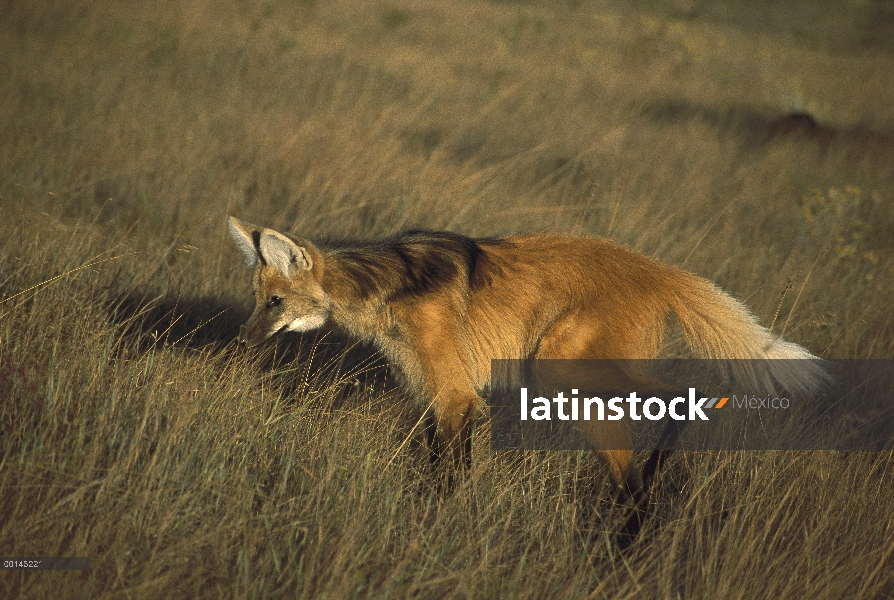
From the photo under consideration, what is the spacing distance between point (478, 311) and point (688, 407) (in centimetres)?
118

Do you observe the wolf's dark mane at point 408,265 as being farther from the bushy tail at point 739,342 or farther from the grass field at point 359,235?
the bushy tail at point 739,342

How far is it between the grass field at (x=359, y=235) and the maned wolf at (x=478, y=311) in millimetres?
326

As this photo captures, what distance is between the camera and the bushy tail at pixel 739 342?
10.7ft

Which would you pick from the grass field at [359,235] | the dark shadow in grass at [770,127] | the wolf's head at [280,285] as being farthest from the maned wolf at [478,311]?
the dark shadow in grass at [770,127]

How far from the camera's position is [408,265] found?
340 cm

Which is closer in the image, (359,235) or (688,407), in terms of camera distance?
(688,407)

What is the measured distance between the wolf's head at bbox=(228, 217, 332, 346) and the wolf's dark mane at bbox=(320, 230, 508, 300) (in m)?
0.16

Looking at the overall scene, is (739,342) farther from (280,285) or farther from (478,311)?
(280,285)

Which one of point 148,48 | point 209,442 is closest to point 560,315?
point 209,442

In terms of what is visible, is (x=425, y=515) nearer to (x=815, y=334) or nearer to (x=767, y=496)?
(x=767, y=496)

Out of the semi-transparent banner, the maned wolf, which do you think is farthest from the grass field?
the maned wolf

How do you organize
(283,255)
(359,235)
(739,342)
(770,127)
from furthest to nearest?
(770,127) < (359,235) < (739,342) < (283,255)

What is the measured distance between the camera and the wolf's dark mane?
10.9ft

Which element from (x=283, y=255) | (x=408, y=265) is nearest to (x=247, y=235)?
(x=283, y=255)
